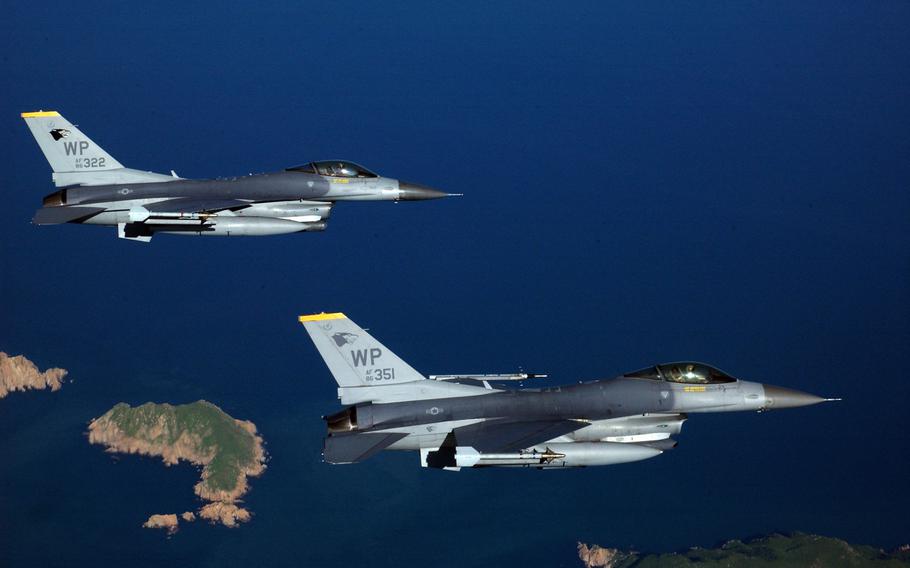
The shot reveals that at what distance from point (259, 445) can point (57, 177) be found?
1167 centimetres

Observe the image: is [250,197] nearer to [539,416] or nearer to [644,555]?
[539,416]

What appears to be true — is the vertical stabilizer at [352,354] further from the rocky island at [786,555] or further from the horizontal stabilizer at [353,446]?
the rocky island at [786,555]

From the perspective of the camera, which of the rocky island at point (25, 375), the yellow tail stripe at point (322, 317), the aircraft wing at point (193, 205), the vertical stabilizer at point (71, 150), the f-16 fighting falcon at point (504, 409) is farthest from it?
the rocky island at point (25, 375)

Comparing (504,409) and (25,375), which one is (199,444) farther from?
(504,409)

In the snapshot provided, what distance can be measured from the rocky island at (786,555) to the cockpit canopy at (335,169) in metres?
14.6

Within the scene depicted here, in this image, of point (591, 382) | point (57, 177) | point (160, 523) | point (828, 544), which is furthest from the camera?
point (828, 544)

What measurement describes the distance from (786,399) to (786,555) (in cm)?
1355

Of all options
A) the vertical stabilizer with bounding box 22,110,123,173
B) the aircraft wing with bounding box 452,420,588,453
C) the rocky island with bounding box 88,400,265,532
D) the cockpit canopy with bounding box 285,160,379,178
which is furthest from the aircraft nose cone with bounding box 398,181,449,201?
the rocky island with bounding box 88,400,265,532

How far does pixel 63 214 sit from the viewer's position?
3831 cm

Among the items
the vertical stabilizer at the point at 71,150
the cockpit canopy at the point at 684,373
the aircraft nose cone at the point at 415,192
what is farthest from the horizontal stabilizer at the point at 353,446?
the vertical stabilizer at the point at 71,150

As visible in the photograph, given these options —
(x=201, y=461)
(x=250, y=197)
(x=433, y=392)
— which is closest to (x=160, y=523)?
(x=201, y=461)

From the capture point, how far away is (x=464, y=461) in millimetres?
31562

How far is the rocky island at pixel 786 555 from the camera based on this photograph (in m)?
45.5

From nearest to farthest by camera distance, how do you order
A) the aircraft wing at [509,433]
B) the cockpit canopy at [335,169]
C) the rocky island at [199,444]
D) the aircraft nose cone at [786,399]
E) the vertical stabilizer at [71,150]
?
the aircraft wing at [509,433] < the aircraft nose cone at [786,399] < the vertical stabilizer at [71,150] < the cockpit canopy at [335,169] < the rocky island at [199,444]
